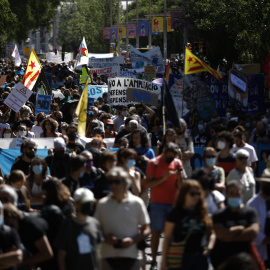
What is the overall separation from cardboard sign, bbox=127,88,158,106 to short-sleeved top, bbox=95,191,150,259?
1121 centimetres

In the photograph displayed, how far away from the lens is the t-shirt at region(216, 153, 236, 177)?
9.88m

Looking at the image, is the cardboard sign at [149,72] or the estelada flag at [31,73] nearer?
the estelada flag at [31,73]

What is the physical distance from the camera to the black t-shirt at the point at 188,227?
22.3 ft

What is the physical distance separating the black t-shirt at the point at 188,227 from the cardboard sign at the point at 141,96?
1148 centimetres

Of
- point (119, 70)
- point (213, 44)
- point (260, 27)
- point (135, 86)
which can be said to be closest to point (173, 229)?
point (135, 86)

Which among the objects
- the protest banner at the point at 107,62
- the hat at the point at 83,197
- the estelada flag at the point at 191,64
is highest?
the estelada flag at the point at 191,64

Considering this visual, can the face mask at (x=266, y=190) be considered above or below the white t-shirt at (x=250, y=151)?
above

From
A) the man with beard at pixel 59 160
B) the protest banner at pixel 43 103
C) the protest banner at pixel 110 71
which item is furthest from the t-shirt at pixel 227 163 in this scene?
the protest banner at pixel 110 71

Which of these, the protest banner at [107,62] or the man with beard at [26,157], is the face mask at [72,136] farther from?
the protest banner at [107,62]

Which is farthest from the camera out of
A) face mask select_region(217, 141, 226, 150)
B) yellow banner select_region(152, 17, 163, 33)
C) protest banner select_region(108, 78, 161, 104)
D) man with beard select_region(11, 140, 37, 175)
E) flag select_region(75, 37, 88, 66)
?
yellow banner select_region(152, 17, 163, 33)

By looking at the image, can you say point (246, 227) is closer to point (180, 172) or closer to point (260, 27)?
point (180, 172)

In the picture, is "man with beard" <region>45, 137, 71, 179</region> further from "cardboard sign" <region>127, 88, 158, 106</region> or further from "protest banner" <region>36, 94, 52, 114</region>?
"cardboard sign" <region>127, 88, 158, 106</region>

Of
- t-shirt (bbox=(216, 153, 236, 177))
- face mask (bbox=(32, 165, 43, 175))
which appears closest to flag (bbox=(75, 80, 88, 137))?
t-shirt (bbox=(216, 153, 236, 177))

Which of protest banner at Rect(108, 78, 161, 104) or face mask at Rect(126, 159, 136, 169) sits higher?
face mask at Rect(126, 159, 136, 169)
